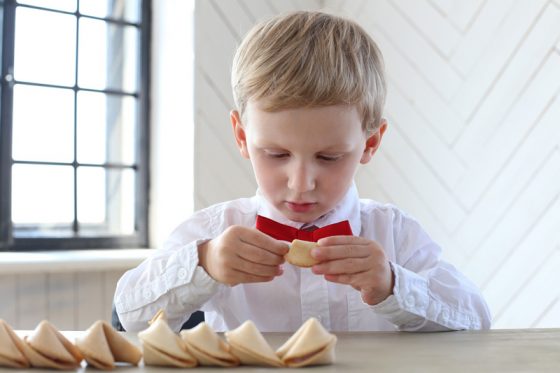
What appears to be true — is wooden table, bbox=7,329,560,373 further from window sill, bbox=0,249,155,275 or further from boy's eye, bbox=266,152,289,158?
window sill, bbox=0,249,155,275

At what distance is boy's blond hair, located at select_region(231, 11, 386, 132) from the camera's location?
114cm

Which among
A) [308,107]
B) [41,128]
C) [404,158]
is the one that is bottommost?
[41,128]

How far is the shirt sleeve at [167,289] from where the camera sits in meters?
1.13

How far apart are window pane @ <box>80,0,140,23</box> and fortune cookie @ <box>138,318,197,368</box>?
2.07 m

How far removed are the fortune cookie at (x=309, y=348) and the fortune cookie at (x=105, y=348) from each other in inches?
5.3

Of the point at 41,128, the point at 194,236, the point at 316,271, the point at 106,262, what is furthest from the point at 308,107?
the point at 41,128

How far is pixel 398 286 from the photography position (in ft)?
3.63

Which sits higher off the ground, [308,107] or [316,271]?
[308,107]

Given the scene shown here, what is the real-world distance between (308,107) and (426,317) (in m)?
0.36

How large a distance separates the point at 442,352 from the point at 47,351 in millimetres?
392

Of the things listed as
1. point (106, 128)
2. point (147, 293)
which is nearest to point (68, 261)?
point (106, 128)

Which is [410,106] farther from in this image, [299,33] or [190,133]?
[299,33]

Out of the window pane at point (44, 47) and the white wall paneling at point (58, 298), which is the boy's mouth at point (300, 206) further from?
the window pane at point (44, 47)

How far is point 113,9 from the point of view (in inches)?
104
